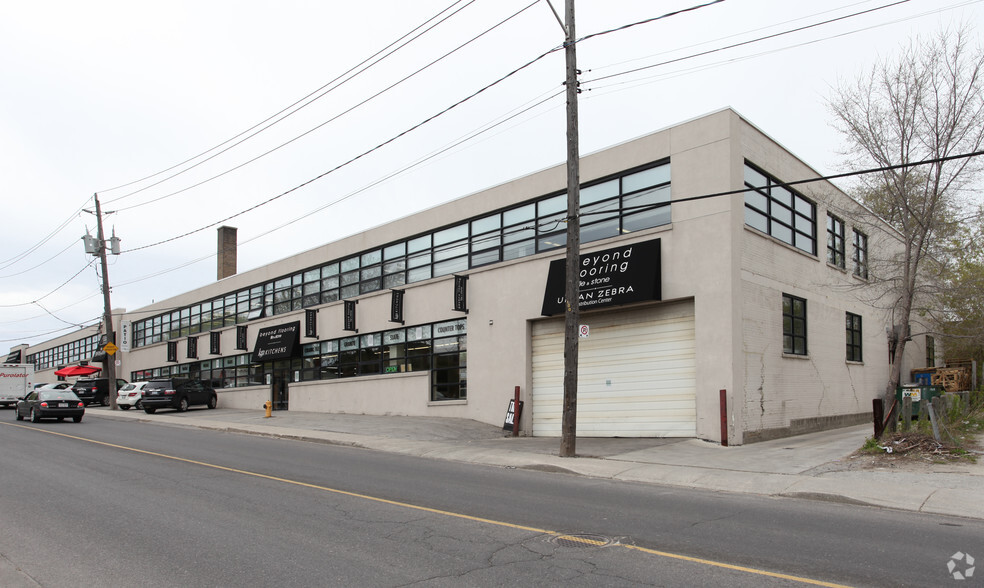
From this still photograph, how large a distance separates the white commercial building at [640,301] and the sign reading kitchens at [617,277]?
0.15ft

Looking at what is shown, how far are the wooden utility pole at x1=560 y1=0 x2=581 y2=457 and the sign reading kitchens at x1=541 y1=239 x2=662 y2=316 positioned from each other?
2312 mm

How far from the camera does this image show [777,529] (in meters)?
7.56

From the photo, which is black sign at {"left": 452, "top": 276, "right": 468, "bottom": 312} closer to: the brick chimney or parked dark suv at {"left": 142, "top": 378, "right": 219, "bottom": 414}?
parked dark suv at {"left": 142, "top": 378, "right": 219, "bottom": 414}

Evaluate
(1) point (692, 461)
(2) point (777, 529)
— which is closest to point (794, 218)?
(1) point (692, 461)

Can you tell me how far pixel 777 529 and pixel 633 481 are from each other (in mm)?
4330

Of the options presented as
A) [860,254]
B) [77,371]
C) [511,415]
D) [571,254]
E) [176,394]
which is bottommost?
[176,394]

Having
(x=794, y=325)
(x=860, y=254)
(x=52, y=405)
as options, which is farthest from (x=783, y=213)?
(x=52, y=405)

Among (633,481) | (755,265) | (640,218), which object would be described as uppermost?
(640,218)

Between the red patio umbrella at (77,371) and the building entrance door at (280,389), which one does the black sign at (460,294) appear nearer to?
the building entrance door at (280,389)

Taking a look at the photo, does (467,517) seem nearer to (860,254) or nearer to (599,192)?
(599,192)

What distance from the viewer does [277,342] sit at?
32.4 meters

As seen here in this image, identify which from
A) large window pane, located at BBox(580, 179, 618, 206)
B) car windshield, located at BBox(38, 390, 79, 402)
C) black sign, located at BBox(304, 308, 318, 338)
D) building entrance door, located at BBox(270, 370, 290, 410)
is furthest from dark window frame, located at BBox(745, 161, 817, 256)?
car windshield, located at BBox(38, 390, 79, 402)

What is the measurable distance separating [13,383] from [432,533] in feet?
143

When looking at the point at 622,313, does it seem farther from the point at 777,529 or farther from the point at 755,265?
the point at 777,529
